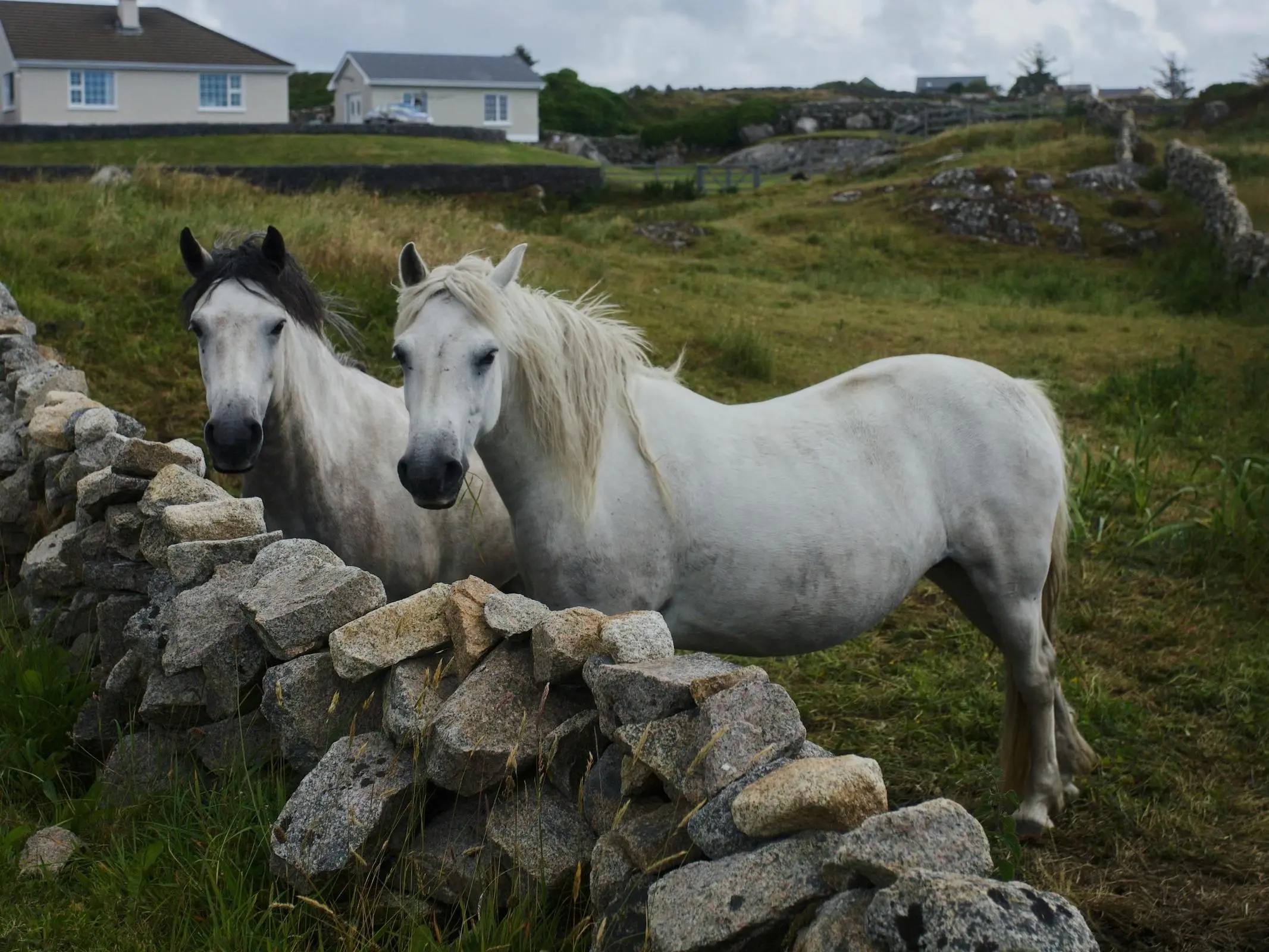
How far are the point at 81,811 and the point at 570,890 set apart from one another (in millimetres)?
1469

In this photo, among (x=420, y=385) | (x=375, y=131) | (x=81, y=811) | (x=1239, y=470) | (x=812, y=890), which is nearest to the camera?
(x=812, y=890)

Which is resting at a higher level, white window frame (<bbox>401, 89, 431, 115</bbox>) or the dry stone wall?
white window frame (<bbox>401, 89, 431, 115</bbox>)

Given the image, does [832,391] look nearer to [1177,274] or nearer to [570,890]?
[570,890]


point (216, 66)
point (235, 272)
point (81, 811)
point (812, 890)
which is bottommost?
point (81, 811)

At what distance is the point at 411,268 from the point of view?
11.7 feet

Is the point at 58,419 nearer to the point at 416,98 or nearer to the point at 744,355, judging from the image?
the point at 744,355

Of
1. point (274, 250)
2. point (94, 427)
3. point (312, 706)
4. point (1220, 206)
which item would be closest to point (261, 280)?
point (274, 250)

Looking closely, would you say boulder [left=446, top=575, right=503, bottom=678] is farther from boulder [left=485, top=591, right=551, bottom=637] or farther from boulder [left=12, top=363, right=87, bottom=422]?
boulder [left=12, top=363, right=87, bottom=422]

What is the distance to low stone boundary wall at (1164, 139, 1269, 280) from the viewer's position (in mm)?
14898

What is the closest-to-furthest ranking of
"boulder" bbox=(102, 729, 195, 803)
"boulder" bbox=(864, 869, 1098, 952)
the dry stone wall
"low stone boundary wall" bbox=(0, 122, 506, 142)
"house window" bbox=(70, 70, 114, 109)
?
"boulder" bbox=(864, 869, 1098, 952) → the dry stone wall → "boulder" bbox=(102, 729, 195, 803) → "low stone boundary wall" bbox=(0, 122, 506, 142) → "house window" bbox=(70, 70, 114, 109)

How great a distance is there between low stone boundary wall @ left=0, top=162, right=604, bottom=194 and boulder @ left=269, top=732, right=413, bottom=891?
14513 mm

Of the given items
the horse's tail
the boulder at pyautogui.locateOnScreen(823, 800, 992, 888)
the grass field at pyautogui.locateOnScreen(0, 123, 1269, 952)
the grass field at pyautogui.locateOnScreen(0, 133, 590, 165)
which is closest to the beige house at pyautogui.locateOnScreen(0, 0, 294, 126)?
the grass field at pyautogui.locateOnScreen(0, 133, 590, 165)

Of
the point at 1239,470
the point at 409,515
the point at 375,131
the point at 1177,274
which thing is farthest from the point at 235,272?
the point at 375,131

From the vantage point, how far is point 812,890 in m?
1.77
